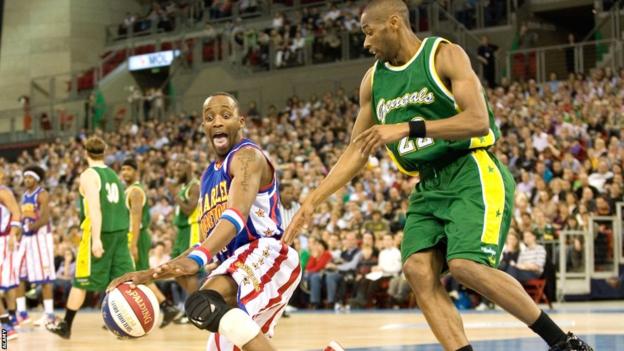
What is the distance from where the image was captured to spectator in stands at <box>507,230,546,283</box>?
637 inches

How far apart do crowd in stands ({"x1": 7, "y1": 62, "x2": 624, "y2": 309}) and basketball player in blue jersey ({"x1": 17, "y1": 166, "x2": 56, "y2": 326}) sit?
3313 mm

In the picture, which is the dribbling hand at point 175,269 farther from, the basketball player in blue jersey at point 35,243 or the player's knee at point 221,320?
the basketball player in blue jersey at point 35,243

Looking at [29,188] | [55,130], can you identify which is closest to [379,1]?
[29,188]

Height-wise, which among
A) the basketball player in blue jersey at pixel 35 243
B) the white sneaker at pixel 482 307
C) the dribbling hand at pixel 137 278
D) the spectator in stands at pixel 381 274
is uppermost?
the dribbling hand at pixel 137 278

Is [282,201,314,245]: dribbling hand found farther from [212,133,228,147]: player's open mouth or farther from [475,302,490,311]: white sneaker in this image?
[475,302,490,311]: white sneaker

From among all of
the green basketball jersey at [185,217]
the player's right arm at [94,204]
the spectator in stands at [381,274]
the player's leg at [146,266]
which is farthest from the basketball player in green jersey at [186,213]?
the spectator in stands at [381,274]

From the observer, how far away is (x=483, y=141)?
5.85 meters

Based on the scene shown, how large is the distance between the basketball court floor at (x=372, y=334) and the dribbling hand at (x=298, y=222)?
3835 millimetres

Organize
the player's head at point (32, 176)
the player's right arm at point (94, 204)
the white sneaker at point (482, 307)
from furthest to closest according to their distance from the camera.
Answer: the white sneaker at point (482, 307)
the player's head at point (32, 176)
the player's right arm at point (94, 204)

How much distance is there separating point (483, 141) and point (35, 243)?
9840 millimetres

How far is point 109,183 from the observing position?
39.3 ft

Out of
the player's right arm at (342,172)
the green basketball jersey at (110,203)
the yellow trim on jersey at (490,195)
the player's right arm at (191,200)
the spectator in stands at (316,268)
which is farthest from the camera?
the spectator in stands at (316,268)

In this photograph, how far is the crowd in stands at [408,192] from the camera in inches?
677

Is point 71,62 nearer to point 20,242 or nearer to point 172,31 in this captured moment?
point 172,31
